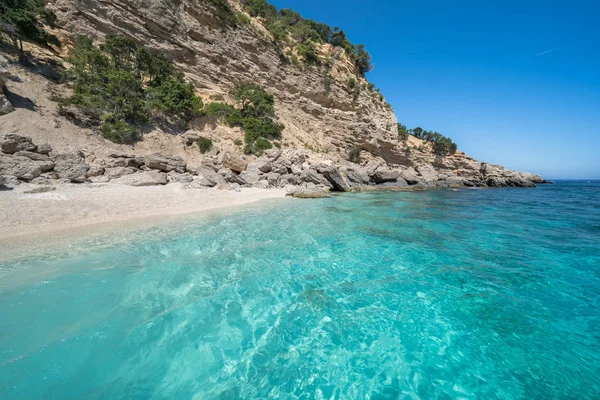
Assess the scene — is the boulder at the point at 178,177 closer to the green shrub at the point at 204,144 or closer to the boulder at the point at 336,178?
the green shrub at the point at 204,144

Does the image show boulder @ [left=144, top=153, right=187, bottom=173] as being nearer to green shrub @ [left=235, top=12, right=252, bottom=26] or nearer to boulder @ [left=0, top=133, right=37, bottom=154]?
boulder @ [left=0, top=133, right=37, bottom=154]

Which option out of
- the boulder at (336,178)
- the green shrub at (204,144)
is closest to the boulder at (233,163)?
the green shrub at (204,144)

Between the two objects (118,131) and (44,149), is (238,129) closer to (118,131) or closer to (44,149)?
(118,131)

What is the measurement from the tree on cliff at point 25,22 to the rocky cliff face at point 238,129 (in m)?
1.27

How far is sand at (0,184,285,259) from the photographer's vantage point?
23.1ft

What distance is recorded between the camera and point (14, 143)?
34.1 ft

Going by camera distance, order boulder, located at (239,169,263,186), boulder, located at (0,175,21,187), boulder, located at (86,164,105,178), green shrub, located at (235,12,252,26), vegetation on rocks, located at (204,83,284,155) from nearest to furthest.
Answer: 1. boulder, located at (0,175,21,187)
2. boulder, located at (86,164,105,178)
3. boulder, located at (239,169,263,186)
4. vegetation on rocks, located at (204,83,284,155)
5. green shrub, located at (235,12,252,26)

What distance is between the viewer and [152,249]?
6707mm

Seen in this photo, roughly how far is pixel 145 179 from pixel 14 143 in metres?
5.15

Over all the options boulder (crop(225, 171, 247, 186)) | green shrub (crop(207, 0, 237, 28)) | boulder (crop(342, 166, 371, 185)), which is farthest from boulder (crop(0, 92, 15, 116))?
Result: boulder (crop(342, 166, 371, 185))

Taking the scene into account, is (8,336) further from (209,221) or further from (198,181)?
(198,181)

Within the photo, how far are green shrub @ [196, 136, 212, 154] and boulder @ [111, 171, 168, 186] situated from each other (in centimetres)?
684

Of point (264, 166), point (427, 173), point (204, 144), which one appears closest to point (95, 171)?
point (204, 144)

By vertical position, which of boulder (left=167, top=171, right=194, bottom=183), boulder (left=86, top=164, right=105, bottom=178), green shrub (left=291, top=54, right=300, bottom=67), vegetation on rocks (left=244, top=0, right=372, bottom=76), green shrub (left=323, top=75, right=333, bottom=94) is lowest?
boulder (left=167, top=171, right=194, bottom=183)
